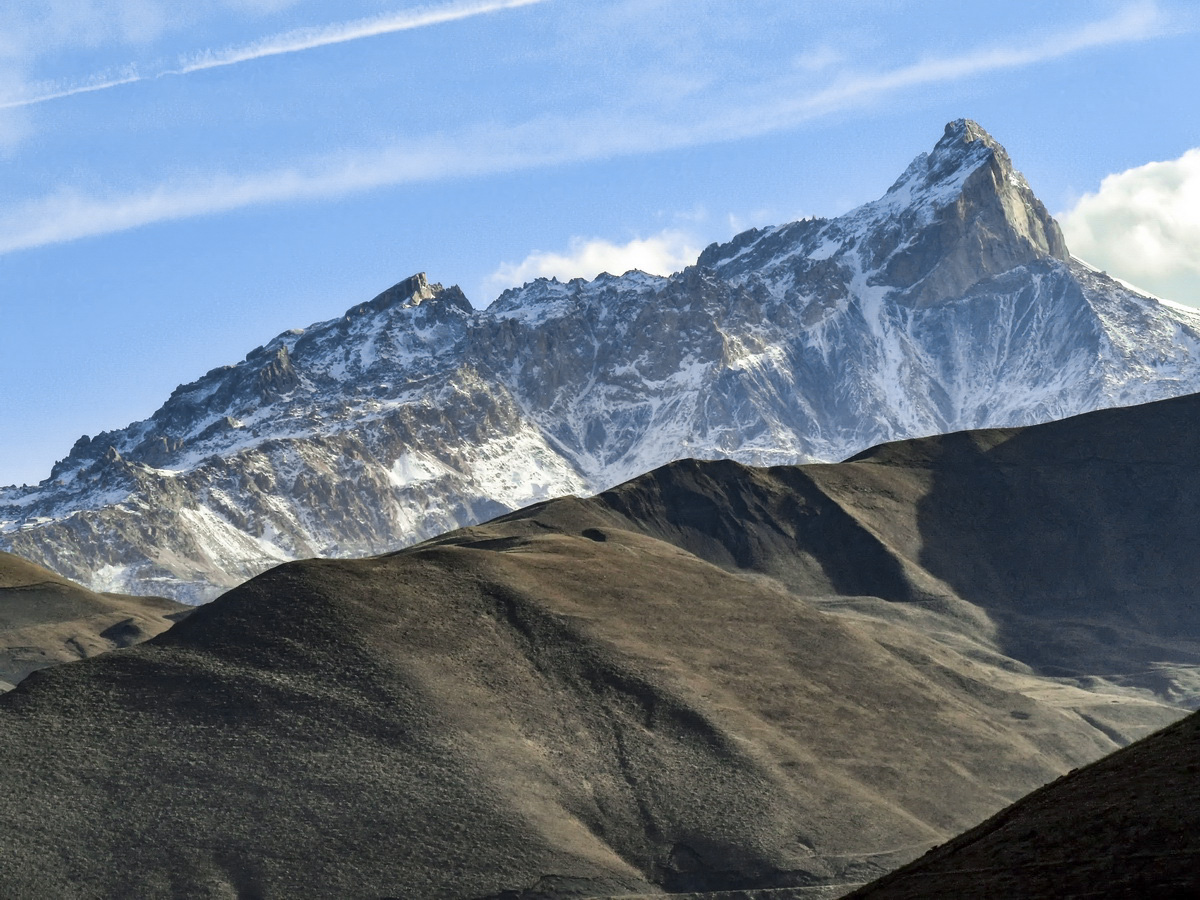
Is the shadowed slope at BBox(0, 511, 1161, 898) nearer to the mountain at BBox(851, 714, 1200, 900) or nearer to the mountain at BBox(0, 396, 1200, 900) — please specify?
the mountain at BBox(0, 396, 1200, 900)

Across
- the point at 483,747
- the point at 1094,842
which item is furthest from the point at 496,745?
the point at 1094,842

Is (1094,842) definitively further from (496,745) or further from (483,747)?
(496,745)

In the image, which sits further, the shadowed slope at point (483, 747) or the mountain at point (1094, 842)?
the shadowed slope at point (483, 747)

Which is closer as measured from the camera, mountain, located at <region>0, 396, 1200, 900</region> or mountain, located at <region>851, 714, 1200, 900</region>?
mountain, located at <region>851, 714, 1200, 900</region>

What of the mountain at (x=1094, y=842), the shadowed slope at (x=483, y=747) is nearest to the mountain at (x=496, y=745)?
the shadowed slope at (x=483, y=747)

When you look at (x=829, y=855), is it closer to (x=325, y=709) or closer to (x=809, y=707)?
(x=809, y=707)

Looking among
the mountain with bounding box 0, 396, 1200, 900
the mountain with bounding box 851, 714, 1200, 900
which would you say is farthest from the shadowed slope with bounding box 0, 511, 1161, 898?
the mountain with bounding box 851, 714, 1200, 900

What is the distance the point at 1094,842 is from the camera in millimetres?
51781

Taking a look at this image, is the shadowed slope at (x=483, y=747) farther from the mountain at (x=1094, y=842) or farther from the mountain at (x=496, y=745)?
the mountain at (x=1094, y=842)

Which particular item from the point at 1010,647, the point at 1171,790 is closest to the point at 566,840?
the point at 1171,790

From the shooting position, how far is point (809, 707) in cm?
13688

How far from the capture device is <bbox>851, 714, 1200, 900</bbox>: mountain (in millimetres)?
48656

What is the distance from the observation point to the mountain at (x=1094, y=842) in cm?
4866

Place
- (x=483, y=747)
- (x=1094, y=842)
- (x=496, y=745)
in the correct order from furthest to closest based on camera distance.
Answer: (x=496, y=745) → (x=483, y=747) → (x=1094, y=842)
